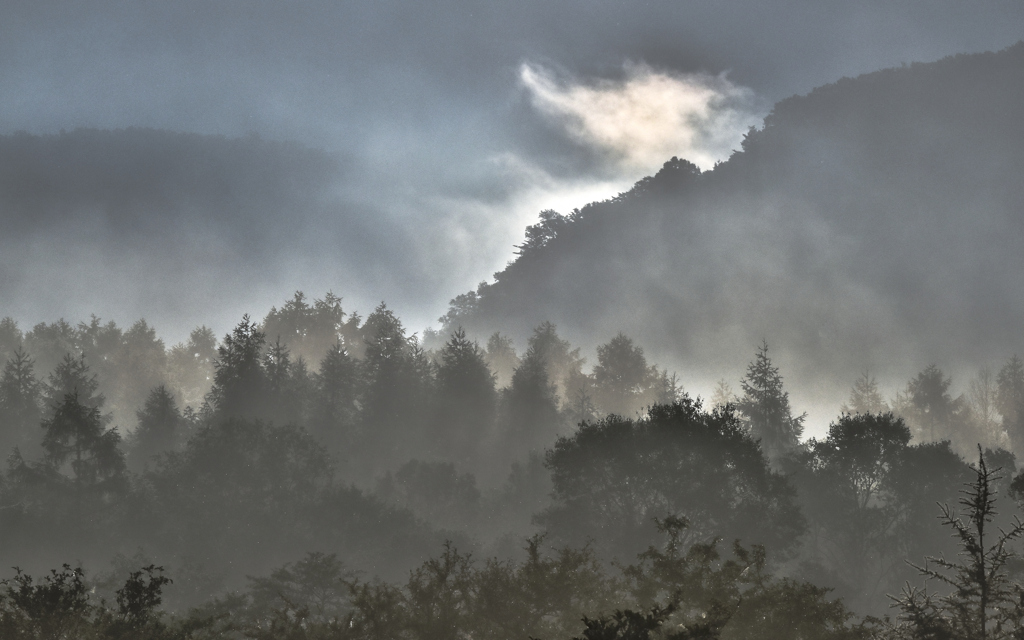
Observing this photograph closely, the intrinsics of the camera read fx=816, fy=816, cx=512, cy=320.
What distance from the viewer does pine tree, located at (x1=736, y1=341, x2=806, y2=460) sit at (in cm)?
7681

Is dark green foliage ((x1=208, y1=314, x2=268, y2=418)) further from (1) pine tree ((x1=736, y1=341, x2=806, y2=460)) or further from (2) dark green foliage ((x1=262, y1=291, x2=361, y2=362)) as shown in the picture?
(1) pine tree ((x1=736, y1=341, x2=806, y2=460))

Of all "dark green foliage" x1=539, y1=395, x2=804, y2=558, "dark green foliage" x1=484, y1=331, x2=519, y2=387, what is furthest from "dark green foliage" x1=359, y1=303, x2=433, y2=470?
"dark green foliage" x1=484, y1=331, x2=519, y2=387

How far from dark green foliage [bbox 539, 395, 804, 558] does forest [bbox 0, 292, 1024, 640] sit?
5.6 inches

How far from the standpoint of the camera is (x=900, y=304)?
190 meters

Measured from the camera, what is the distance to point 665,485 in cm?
5175

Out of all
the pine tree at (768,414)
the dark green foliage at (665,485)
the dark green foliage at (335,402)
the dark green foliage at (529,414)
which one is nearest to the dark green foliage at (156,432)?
the dark green foliage at (335,402)

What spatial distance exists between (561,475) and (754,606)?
30.7m

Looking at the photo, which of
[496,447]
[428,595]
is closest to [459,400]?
[496,447]

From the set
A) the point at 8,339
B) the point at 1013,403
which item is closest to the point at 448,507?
the point at 1013,403

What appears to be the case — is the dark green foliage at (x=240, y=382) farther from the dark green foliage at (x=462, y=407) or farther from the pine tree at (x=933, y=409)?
the pine tree at (x=933, y=409)

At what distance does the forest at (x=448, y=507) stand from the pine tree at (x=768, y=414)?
0.22 meters

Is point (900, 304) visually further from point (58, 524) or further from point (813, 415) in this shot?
point (58, 524)

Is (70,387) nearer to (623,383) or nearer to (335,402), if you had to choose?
(335,402)

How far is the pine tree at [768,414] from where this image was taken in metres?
76.8
